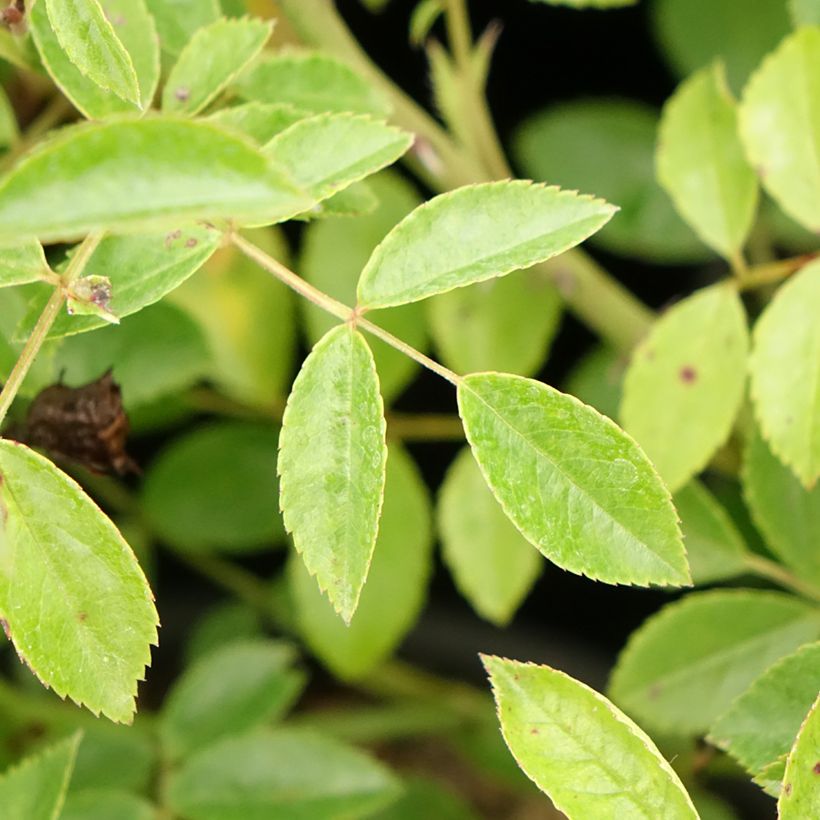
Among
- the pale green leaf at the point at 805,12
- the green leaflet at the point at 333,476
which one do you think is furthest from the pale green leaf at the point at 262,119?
the pale green leaf at the point at 805,12

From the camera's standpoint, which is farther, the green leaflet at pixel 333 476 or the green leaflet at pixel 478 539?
the green leaflet at pixel 478 539

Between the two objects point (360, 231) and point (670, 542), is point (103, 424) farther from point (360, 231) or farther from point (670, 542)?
point (360, 231)

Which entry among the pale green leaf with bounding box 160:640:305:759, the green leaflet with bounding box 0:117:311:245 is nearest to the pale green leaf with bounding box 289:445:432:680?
the pale green leaf with bounding box 160:640:305:759

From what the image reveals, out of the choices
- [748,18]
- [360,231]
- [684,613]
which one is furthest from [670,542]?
[748,18]

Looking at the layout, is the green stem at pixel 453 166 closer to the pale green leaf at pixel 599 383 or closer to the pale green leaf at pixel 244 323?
the pale green leaf at pixel 599 383

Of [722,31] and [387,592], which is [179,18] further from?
[722,31]

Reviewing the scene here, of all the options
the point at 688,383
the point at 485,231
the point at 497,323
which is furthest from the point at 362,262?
the point at 485,231

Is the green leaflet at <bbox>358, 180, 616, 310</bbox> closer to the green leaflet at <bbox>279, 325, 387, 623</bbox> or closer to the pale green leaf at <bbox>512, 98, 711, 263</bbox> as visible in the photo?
the green leaflet at <bbox>279, 325, 387, 623</bbox>
